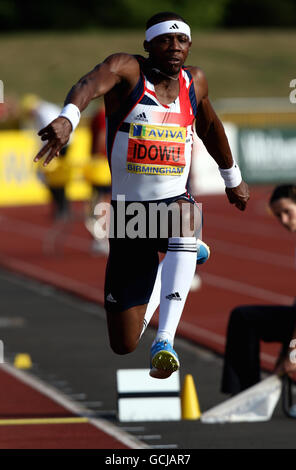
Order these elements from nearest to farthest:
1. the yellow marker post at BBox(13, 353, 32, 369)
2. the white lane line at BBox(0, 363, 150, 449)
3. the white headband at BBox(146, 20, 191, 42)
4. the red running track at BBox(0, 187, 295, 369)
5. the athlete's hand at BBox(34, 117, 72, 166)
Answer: the athlete's hand at BBox(34, 117, 72, 166)
the white headband at BBox(146, 20, 191, 42)
the white lane line at BBox(0, 363, 150, 449)
the yellow marker post at BBox(13, 353, 32, 369)
the red running track at BBox(0, 187, 295, 369)

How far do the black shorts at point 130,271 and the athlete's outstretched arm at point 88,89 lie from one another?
0.93m

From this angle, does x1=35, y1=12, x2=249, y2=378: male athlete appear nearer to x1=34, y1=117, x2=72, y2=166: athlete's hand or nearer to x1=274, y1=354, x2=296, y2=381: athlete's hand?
x1=34, y1=117, x2=72, y2=166: athlete's hand

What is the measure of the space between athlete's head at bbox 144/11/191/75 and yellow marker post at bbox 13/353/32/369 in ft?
21.6

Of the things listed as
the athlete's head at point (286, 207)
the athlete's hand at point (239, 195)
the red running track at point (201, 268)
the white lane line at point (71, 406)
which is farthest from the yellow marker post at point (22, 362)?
the athlete's hand at point (239, 195)

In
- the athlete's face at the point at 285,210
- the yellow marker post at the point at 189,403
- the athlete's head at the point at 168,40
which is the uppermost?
the athlete's face at the point at 285,210

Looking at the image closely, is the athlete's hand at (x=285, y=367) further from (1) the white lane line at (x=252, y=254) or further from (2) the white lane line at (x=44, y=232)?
(2) the white lane line at (x=44, y=232)

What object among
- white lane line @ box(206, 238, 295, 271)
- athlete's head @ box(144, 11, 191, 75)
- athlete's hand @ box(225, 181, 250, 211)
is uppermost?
white lane line @ box(206, 238, 295, 271)

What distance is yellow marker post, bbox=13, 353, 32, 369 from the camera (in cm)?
1156

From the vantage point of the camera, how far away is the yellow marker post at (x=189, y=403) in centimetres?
915

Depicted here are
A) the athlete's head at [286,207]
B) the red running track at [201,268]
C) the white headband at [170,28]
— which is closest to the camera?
the white headband at [170,28]

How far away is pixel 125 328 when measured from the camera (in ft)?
19.7

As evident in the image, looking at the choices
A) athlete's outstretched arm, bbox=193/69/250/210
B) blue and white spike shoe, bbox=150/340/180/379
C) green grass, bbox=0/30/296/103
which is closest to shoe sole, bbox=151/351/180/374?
blue and white spike shoe, bbox=150/340/180/379

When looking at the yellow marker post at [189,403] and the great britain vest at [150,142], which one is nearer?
the great britain vest at [150,142]

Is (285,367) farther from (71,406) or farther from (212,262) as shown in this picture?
(212,262)
